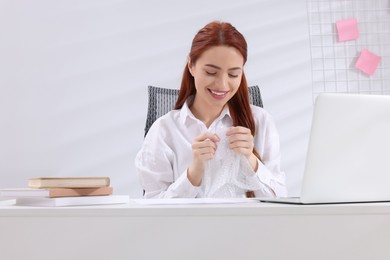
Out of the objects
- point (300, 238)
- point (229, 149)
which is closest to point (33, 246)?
point (300, 238)

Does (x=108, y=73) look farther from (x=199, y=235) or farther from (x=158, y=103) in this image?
(x=199, y=235)

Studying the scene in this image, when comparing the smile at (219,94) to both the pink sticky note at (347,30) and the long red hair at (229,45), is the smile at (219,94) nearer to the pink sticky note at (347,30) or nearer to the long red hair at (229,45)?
the long red hair at (229,45)

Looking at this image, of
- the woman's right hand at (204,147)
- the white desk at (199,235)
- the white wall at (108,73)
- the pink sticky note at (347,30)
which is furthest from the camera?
the pink sticky note at (347,30)

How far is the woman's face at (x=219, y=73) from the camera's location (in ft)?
5.52

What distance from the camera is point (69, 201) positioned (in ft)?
3.16

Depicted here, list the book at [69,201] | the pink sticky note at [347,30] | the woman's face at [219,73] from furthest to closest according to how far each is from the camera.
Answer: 1. the pink sticky note at [347,30]
2. the woman's face at [219,73]
3. the book at [69,201]

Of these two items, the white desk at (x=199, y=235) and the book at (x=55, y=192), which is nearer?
the white desk at (x=199, y=235)

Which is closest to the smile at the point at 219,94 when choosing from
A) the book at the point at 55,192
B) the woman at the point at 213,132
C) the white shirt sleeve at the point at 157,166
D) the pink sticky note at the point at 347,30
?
the woman at the point at 213,132

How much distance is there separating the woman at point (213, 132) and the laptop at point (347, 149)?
55cm

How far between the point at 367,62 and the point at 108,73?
4.67 feet

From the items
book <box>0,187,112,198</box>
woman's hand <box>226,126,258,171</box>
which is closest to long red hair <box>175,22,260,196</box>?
woman's hand <box>226,126,258,171</box>

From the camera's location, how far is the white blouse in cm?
155

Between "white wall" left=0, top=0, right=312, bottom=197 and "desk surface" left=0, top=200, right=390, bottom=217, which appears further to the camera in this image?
"white wall" left=0, top=0, right=312, bottom=197

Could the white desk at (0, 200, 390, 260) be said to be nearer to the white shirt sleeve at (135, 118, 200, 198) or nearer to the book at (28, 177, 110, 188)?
the book at (28, 177, 110, 188)
